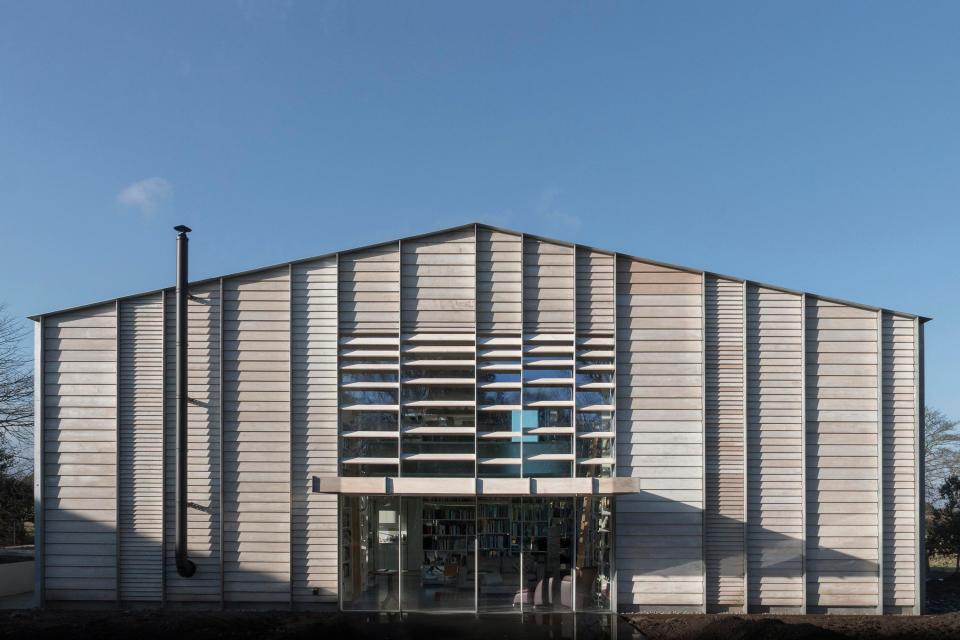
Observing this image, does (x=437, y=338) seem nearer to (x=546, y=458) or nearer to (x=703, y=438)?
(x=546, y=458)

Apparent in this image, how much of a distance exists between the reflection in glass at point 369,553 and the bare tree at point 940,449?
31513 millimetres

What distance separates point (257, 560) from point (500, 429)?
18.4 ft

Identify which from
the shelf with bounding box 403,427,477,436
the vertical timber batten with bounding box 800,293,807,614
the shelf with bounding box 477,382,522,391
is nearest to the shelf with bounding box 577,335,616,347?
the shelf with bounding box 477,382,522,391

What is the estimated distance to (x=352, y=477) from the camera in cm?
1359

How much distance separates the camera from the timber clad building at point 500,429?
14.0 metres

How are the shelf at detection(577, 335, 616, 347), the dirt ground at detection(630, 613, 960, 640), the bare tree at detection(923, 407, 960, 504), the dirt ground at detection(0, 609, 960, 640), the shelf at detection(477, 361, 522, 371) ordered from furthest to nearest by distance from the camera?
1. the bare tree at detection(923, 407, 960, 504)
2. the shelf at detection(577, 335, 616, 347)
3. the shelf at detection(477, 361, 522, 371)
4. the dirt ground at detection(0, 609, 960, 640)
5. the dirt ground at detection(630, 613, 960, 640)

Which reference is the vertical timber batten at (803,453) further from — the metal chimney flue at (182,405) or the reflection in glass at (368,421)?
the metal chimney flue at (182,405)

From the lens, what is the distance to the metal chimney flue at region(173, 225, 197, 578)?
1363cm

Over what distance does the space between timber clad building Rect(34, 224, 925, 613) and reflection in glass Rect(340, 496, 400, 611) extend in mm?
85

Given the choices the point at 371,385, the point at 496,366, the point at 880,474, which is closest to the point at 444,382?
the point at 496,366

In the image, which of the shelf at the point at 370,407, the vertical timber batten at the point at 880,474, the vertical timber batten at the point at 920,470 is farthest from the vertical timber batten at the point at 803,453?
the shelf at the point at 370,407

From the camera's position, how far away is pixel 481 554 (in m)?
14.5

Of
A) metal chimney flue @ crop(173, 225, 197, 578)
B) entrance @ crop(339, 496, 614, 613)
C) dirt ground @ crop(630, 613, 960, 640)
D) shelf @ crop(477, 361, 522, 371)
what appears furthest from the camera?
shelf @ crop(477, 361, 522, 371)

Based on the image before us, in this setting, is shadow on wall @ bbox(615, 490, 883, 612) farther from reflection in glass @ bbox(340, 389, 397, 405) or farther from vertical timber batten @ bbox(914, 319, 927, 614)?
reflection in glass @ bbox(340, 389, 397, 405)
